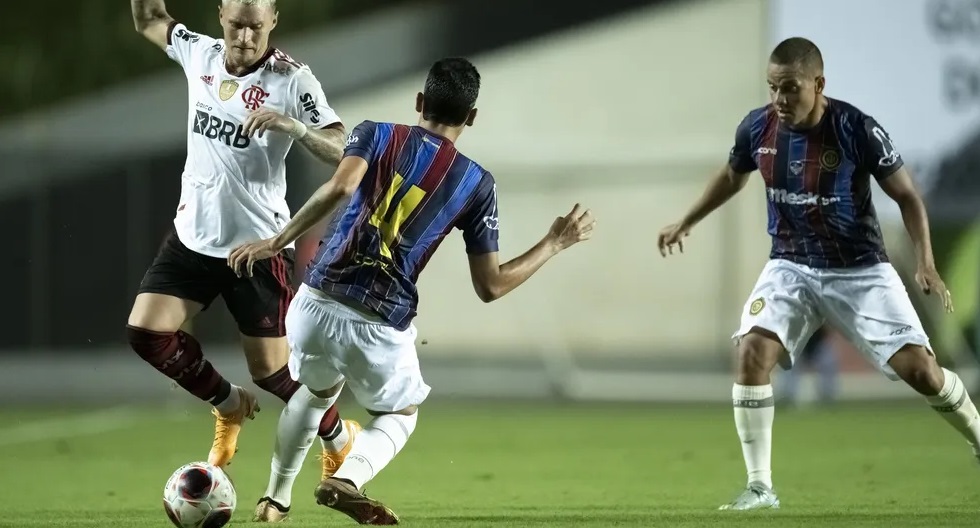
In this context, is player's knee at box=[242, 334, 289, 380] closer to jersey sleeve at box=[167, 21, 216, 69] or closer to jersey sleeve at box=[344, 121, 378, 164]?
jersey sleeve at box=[167, 21, 216, 69]

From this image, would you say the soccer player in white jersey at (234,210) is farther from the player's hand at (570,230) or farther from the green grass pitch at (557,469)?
the player's hand at (570,230)

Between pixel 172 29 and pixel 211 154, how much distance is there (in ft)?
2.47

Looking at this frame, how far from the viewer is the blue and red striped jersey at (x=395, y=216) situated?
572 cm

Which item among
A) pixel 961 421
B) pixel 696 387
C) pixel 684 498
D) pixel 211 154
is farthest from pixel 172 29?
pixel 696 387

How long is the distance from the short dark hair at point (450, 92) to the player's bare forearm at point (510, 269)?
1.79ft

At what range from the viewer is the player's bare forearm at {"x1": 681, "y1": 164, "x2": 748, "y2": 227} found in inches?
287

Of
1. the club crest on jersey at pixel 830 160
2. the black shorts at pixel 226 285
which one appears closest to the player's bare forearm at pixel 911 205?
the club crest on jersey at pixel 830 160

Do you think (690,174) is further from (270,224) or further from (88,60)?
(270,224)

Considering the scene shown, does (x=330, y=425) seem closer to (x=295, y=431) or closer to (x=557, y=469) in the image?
(x=295, y=431)

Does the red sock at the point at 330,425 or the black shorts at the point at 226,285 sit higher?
the black shorts at the point at 226,285

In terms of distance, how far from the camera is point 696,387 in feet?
52.4

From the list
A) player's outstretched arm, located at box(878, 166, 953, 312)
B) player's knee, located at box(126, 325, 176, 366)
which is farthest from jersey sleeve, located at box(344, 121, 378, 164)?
player's outstretched arm, located at box(878, 166, 953, 312)

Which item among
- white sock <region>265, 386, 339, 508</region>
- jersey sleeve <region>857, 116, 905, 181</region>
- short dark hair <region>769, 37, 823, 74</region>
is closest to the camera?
white sock <region>265, 386, 339, 508</region>

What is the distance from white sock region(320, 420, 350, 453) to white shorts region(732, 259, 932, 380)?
1848mm
